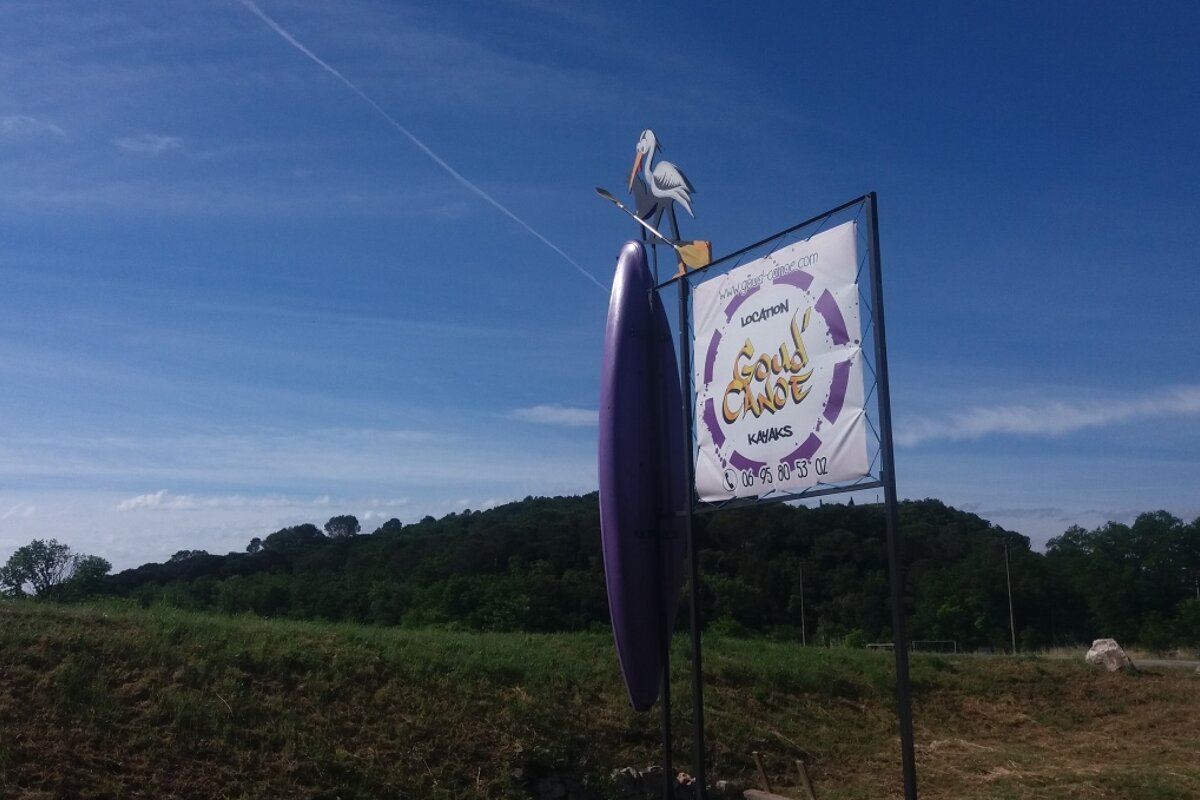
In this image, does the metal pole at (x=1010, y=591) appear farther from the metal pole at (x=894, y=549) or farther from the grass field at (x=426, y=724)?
the metal pole at (x=894, y=549)

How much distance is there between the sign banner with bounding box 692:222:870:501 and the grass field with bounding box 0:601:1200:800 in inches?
203

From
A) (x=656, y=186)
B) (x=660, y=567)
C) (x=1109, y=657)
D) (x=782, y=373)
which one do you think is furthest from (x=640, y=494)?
(x=1109, y=657)

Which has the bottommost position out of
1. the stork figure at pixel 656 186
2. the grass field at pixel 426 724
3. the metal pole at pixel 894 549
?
the grass field at pixel 426 724

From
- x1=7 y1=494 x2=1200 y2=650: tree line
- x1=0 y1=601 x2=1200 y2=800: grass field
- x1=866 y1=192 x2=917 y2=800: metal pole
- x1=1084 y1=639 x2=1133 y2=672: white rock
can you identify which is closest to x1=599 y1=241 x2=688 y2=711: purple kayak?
x1=866 y1=192 x2=917 y2=800: metal pole

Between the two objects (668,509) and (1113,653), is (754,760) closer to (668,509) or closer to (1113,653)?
(668,509)

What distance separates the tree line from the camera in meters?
25.4

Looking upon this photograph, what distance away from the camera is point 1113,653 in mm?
20062

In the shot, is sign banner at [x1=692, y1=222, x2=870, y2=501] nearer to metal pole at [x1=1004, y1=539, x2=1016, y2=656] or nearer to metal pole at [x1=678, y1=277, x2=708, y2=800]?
metal pole at [x1=678, y1=277, x2=708, y2=800]

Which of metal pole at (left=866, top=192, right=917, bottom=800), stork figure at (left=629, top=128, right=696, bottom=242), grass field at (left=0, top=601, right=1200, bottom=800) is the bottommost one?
grass field at (left=0, top=601, right=1200, bottom=800)

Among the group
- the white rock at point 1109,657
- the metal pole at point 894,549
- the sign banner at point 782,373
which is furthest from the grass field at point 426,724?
the metal pole at point 894,549

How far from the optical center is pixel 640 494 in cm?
837

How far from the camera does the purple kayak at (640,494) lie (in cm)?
832

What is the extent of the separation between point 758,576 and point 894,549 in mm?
37952

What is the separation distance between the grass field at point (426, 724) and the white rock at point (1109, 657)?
10.9 feet
